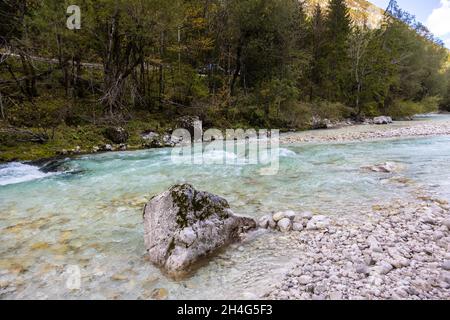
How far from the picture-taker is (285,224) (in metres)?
4.92

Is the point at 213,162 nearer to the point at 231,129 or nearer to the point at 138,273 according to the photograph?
the point at 138,273

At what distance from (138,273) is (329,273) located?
2400 millimetres

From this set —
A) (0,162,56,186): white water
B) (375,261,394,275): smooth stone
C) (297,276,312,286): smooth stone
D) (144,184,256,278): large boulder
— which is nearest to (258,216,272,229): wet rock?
(144,184,256,278): large boulder

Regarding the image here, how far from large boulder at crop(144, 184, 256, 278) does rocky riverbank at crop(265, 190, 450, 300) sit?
113cm

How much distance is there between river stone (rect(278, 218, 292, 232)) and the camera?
487 centimetres

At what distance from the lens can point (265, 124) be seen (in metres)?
22.3

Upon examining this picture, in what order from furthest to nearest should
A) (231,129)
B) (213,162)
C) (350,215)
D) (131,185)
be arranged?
(231,129), (213,162), (131,185), (350,215)

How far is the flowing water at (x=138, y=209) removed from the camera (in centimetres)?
356

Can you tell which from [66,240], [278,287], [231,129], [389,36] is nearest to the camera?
[278,287]

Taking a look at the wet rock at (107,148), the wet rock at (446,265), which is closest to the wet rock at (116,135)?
the wet rock at (107,148)

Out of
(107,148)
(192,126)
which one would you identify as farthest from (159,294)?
(192,126)

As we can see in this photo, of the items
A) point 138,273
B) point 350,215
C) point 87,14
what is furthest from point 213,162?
point 87,14

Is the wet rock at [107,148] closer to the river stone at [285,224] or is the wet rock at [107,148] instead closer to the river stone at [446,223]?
the river stone at [285,224]

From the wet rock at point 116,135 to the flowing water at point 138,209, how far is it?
3153 mm
